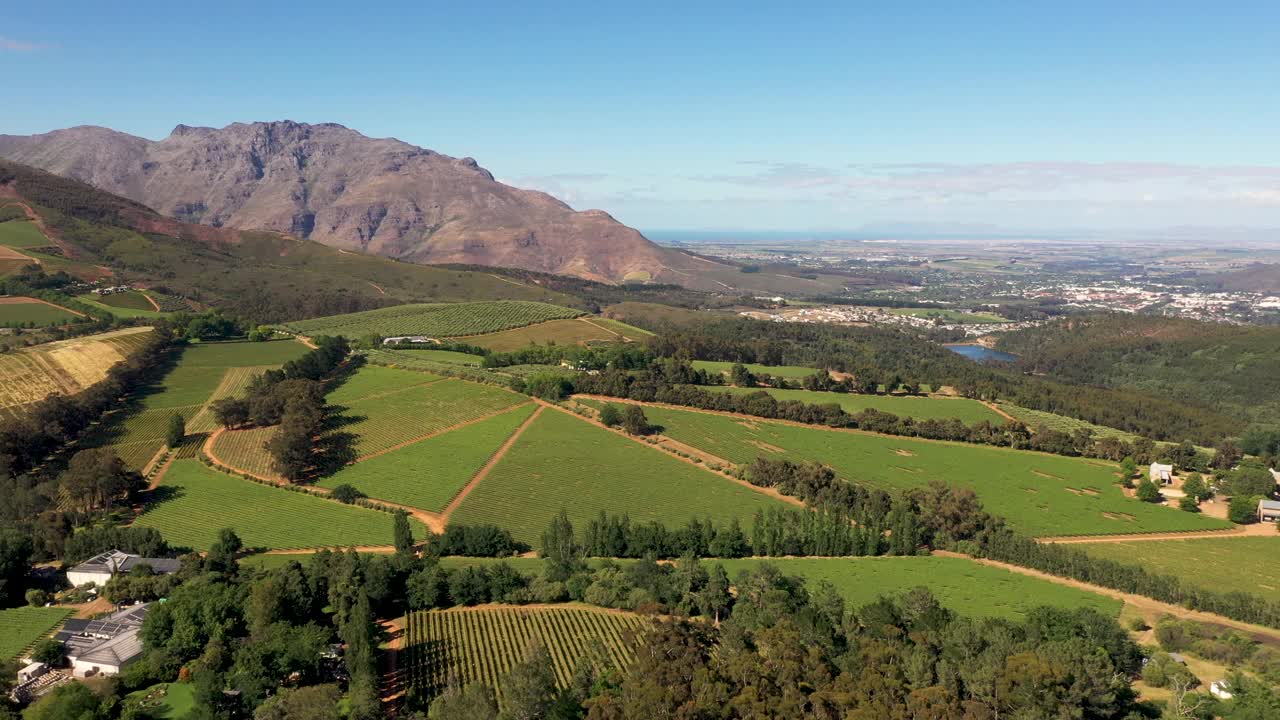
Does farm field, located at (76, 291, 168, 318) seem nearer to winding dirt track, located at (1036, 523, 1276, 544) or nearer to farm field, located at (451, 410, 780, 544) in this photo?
farm field, located at (451, 410, 780, 544)

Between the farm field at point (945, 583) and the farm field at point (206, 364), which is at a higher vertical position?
the farm field at point (206, 364)

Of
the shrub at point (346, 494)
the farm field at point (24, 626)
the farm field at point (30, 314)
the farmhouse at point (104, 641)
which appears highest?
the farm field at point (30, 314)

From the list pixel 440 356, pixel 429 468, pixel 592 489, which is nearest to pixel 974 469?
pixel 592 489

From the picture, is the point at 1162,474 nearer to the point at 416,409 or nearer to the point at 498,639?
the point at 498,639

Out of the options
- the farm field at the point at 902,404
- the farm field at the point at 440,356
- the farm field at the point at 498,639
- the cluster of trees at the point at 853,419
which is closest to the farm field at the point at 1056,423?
the cluster of trees at the point at 853,419

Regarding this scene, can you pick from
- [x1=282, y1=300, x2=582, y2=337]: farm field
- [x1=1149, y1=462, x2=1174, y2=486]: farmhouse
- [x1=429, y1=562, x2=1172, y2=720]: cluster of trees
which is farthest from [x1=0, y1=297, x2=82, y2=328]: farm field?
[x1=1149, y1=462, x2=1174, y2=486]: farmhouse

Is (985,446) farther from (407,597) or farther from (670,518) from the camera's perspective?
(407,597)

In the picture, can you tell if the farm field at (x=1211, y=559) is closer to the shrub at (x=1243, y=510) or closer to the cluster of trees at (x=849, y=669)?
the shrub at (x=1243, y=510)
